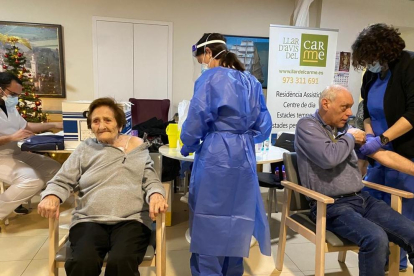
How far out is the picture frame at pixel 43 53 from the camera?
3.84 m

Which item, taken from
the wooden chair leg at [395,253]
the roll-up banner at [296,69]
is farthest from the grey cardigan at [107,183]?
the roll-up banner at [296,69]

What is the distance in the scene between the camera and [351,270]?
2.03 m

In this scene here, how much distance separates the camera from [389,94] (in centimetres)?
175

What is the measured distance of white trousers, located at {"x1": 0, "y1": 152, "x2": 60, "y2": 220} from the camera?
228cm

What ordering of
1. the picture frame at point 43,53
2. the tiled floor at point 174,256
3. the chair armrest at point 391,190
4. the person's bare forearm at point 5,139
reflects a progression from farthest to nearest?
1. the picture frame at point 43,53
2. the person's bare forearm at point 5,139
3. the tiled floor at point 174,256
4. the chair armrest at point 391,190

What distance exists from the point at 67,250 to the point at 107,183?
35cm

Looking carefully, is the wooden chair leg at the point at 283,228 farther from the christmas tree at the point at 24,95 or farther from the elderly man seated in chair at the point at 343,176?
the christmas tree at the point at 24,95

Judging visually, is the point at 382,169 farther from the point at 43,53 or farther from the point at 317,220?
the point at 43,53

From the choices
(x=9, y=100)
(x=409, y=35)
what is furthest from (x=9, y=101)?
(x=409, y=35)

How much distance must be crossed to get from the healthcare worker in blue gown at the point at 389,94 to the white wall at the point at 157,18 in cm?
282

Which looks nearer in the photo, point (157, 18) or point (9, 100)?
point (9, 100)

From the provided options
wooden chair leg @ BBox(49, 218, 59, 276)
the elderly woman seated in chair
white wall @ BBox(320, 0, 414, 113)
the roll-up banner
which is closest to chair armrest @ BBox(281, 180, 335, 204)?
the elderly woman seated in chair

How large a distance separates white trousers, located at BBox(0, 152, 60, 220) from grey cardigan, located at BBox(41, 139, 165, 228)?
1049mm

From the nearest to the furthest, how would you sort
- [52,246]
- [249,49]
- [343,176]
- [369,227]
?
1. [52,246]
2. [369,227]
3. [343,176]
4. [249,49]
